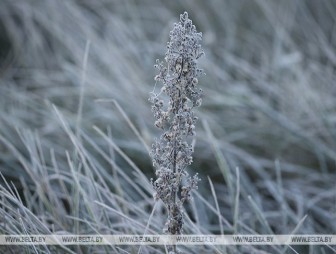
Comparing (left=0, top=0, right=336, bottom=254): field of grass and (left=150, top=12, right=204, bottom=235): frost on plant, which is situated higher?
(left=0, top=0, right=336, bottom=254): field of grass

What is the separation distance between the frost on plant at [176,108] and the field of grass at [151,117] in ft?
0.92

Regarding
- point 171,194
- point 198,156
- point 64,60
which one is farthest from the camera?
Answer: point 64,60

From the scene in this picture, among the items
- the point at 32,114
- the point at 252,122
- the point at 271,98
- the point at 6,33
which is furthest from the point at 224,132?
the point at 6,33

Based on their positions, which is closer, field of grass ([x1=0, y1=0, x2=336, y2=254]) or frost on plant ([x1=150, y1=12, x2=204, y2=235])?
frost on plant ([x1=150, y1=12, x2=204, y2=235])

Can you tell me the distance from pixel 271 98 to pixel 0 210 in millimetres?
1326

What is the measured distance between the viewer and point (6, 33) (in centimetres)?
281

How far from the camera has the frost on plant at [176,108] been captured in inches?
39.9

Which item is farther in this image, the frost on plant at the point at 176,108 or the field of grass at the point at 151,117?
the field of grass at the point at 151,117

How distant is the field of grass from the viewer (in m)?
1.48

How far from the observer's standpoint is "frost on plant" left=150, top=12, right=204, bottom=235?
1.01 m

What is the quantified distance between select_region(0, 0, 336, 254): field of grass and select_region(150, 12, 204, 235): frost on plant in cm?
28

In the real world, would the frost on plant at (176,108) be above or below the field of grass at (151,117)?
below

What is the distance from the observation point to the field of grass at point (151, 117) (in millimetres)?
1477

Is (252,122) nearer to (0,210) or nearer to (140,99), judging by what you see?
(140,99)
